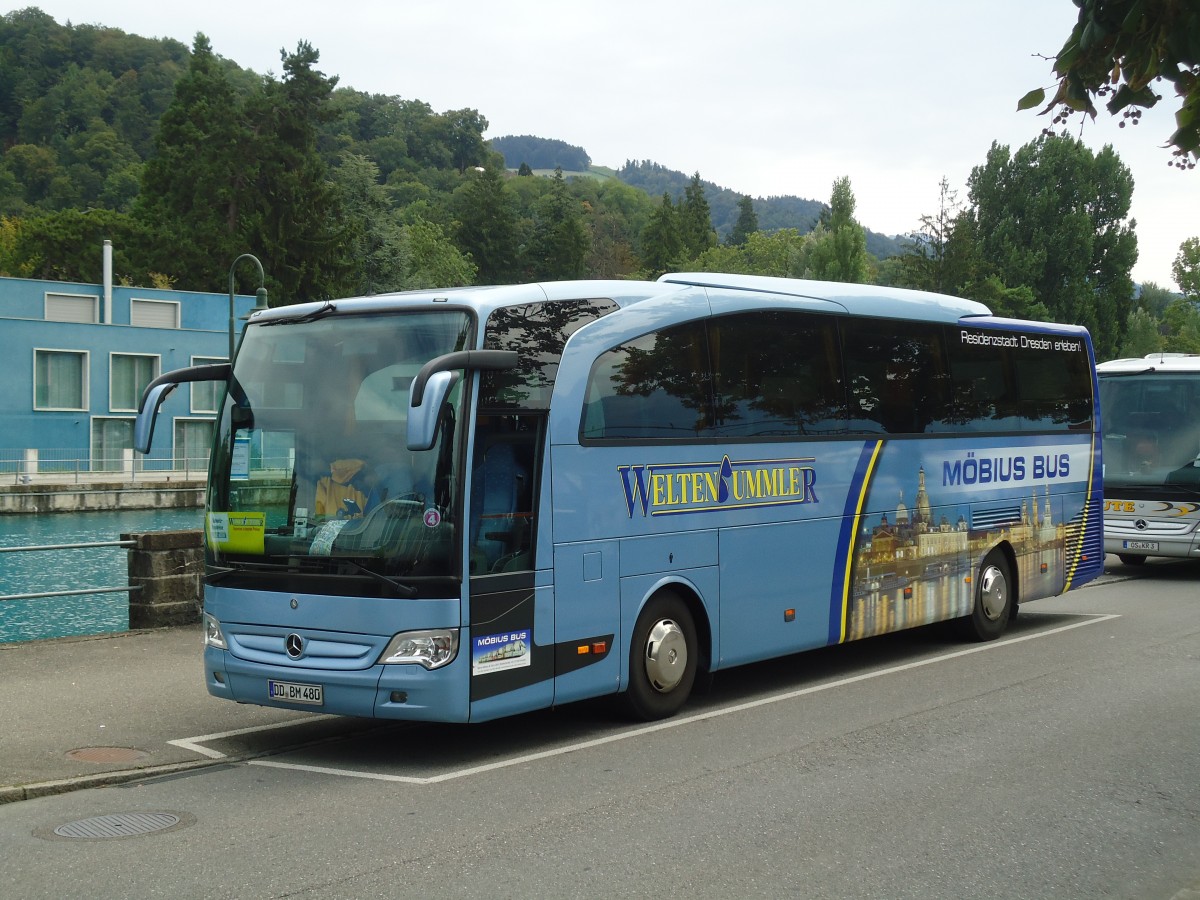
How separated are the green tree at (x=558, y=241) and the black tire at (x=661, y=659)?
115 metres

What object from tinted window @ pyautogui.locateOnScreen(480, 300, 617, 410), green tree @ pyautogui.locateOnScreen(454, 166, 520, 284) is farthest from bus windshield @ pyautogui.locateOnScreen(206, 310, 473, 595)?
green tree @ pyautogui.locateOnScreen(454, 166, 520, 284)

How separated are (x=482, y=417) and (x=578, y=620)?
167 cm

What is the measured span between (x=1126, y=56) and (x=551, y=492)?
4.76m

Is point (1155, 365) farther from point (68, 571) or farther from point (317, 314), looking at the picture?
point (68, 571)

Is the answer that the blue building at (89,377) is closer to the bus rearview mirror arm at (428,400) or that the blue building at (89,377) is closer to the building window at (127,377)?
the building window at (127,377)

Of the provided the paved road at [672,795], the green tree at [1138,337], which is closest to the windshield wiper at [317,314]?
the paved road at [672,795]

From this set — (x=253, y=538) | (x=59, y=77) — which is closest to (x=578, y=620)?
(x=253, y=538)

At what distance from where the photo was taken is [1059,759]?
874 cm

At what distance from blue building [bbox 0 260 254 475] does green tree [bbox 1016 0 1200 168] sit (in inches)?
2272

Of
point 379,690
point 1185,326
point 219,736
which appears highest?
point 1185,326

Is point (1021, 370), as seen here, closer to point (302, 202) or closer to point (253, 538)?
point (253, 538)

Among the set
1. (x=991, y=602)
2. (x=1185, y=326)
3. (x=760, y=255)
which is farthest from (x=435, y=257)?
(x=991, y=602)

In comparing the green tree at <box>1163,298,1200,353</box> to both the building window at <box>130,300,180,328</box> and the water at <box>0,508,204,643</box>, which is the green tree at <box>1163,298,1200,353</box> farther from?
the water at <box>0,508,204,643</box>

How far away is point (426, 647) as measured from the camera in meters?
8.56
